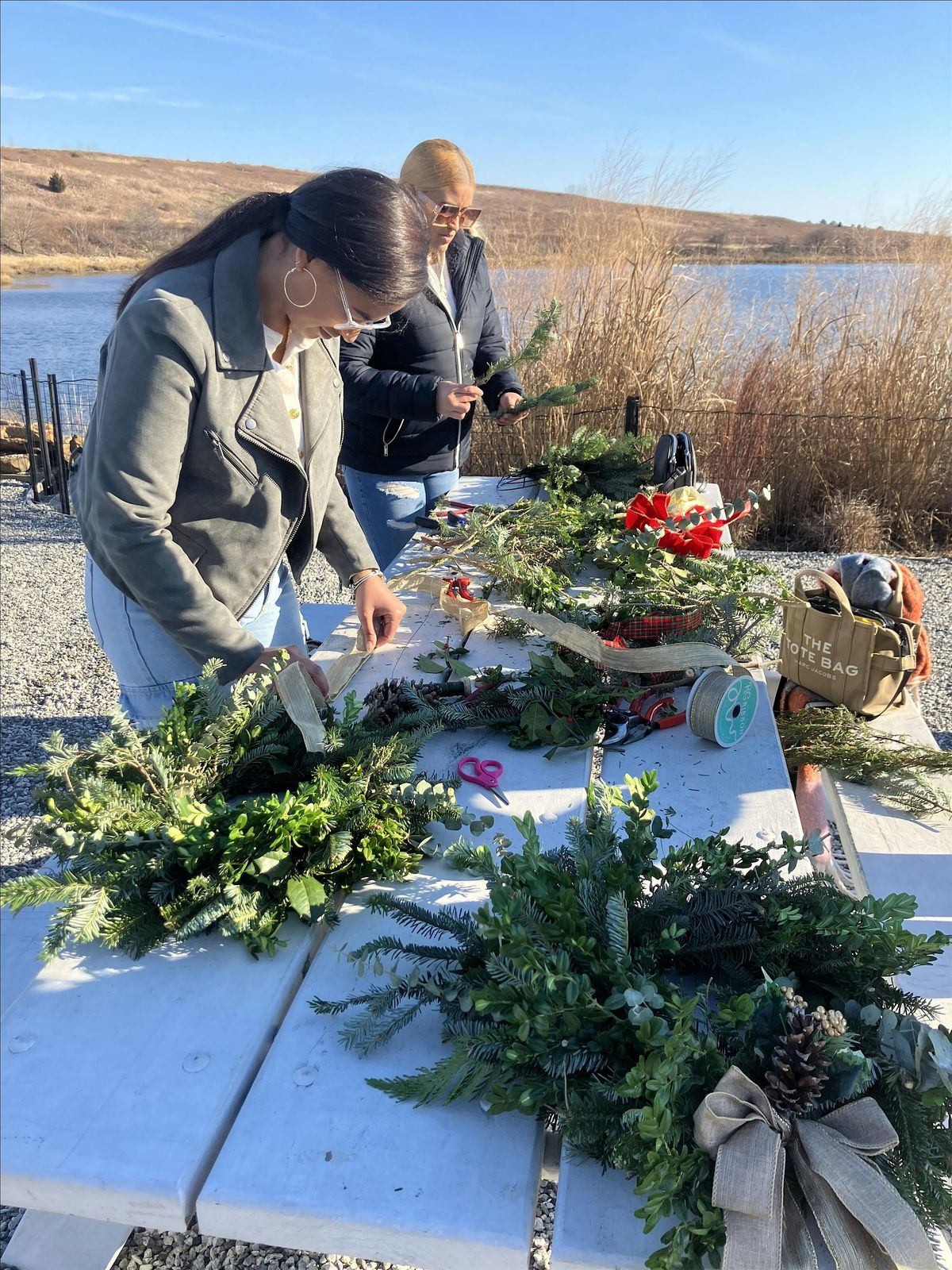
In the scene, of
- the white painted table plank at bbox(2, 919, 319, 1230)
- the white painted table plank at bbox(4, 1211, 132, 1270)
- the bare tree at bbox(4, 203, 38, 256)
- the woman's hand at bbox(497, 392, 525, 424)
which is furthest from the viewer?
the bare tree at bbox(4, 203, 38, 256)

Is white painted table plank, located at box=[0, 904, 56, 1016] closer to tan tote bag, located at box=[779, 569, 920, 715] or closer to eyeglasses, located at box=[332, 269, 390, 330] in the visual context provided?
eyeglasses, located at box=[332, 269, 390, 330]

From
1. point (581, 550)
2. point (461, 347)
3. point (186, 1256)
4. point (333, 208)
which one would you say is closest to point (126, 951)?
point (186, 1256)

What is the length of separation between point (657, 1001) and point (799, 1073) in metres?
0.15

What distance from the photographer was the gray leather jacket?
1.52 meters

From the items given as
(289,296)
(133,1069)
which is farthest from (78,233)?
(133,1069)

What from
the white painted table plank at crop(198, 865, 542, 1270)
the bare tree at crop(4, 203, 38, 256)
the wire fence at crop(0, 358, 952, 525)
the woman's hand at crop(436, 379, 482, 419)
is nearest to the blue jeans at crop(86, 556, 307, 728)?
the white painted table plank at crop(198, 865, 542, 1270)

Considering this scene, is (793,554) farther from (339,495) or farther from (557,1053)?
(557,1053)

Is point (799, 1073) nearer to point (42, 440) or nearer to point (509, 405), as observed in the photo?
point (509, 405)

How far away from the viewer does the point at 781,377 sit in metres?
7.27

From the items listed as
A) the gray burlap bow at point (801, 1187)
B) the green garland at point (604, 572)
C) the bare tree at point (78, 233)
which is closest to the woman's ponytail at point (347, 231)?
the green garland at point (604, 572)

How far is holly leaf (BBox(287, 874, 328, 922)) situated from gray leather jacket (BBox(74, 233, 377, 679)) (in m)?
0.56

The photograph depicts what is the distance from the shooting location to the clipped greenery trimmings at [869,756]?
2275mm

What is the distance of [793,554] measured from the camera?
6.68m

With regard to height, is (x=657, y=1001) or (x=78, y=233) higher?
(x=78, y=233)
